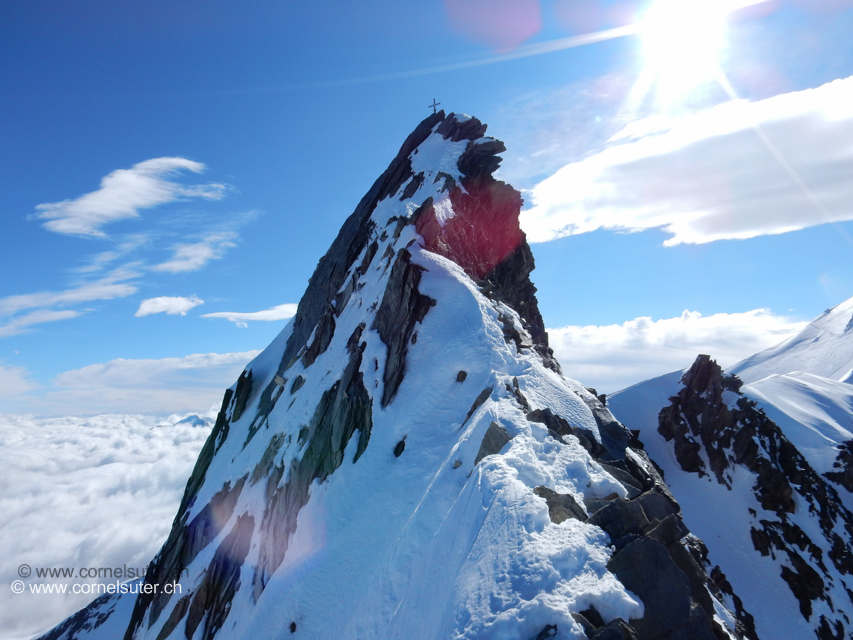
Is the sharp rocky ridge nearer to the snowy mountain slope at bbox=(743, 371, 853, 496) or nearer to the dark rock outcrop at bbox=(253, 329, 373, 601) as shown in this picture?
the dark rock outcrop at bbox=(253, 329, 373, 601)

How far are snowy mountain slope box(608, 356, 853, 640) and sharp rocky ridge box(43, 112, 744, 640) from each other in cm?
432

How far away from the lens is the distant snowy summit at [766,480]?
35.2 metres

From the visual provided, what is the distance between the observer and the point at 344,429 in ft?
77.5

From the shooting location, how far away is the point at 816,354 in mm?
140500

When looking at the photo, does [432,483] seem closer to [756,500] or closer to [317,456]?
[317,456]

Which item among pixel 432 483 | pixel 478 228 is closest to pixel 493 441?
pixel 432 483

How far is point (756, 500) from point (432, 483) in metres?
44.3

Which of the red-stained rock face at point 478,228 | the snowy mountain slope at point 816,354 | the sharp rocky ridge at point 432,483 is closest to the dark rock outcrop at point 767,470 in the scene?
the sharp rocky ridge at point 432,483

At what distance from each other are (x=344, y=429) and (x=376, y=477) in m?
5.20


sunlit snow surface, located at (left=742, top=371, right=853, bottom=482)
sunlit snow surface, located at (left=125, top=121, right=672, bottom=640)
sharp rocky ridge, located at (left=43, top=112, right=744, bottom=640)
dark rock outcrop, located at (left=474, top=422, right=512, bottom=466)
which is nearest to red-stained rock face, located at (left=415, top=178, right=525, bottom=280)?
sharp rocky ridge, located at (left=43, top=112, right=744, bottom=640)

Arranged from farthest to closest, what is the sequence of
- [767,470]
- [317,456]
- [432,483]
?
[767,470] → [317,456] → [432,483]

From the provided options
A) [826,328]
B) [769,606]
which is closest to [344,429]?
[769,606]

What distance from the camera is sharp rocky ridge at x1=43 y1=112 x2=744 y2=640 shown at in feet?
28.7

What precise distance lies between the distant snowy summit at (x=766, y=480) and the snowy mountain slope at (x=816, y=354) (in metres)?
73.2
